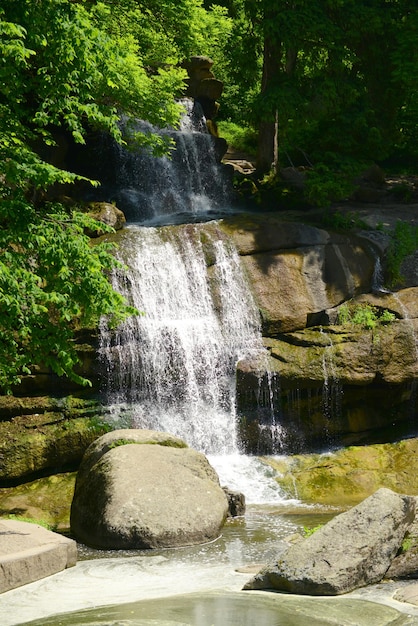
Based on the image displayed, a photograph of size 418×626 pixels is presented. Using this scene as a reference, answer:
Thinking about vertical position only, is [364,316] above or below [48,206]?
below

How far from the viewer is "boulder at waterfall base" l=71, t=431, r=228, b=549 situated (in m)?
13.0

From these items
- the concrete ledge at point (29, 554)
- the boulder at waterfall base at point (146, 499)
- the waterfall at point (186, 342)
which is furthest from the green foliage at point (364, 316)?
the concrete ledge at point (29, 554)

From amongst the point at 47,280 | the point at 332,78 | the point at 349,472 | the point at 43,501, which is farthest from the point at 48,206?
the point at 332,78

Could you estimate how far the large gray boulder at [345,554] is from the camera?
950cm

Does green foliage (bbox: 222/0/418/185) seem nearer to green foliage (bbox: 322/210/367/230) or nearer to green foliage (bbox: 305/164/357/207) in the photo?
green foliage (bbox: 305/164/357/207)

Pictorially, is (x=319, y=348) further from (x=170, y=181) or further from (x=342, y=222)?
(x=170, y=181)

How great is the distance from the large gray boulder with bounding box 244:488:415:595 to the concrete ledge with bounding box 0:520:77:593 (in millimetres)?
2492

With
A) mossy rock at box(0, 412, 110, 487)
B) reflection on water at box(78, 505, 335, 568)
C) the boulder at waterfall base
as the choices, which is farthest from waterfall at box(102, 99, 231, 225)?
reflection on water at box(78, 505, 335, 568)

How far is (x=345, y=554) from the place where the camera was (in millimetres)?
9758

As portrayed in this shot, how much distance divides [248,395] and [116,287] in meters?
3.55

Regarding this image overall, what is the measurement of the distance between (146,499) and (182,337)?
5966mm

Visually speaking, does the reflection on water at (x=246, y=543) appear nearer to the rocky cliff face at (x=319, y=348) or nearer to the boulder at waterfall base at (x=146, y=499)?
the boulder at waterfall base at (x=146, y=499)

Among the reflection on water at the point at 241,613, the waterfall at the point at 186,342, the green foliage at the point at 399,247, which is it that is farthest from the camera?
the green foliage at the point at 399,247

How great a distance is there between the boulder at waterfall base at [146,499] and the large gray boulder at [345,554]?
3.26 meters
